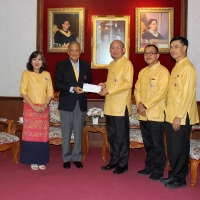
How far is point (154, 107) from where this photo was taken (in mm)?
3775

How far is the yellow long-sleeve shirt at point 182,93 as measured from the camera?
11.0 ft

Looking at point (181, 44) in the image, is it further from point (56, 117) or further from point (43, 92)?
point (56, 117)

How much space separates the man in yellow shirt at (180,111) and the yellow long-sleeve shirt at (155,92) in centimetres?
15

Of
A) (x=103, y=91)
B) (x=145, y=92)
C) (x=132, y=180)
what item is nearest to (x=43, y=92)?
(x=103, y=91)

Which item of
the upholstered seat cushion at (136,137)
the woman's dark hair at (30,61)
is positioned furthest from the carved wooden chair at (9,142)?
the upholstered seat cushion at (136,137)

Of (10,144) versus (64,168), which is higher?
(10,144)

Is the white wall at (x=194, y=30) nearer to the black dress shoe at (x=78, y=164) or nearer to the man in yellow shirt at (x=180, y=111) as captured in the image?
the man in yellow shirt at (x=180, y=111)

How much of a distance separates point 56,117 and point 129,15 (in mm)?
2213

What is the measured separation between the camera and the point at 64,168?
166 inches

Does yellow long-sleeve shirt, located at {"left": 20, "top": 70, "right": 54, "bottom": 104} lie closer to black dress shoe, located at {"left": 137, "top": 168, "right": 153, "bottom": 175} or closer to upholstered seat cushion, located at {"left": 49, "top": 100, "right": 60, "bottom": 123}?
upholstered seat cushion, located at {"left": 49, "top": 100, "right": 60, "bottom": 123}

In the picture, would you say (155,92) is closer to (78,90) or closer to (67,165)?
(78,90)

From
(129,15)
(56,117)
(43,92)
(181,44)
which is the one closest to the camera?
(181,44)

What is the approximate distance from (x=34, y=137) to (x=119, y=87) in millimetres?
1332

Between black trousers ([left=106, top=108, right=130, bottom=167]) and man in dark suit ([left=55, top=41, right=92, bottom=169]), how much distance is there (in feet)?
1.43
